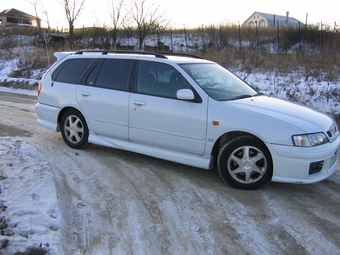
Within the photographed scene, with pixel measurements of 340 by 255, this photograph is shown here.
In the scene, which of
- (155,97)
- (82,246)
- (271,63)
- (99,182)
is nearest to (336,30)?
(271,63)

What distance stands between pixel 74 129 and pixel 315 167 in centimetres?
386

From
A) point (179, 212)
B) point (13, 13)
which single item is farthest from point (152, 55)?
point (13, 13)

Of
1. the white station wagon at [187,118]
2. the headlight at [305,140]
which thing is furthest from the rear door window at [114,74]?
the headlight at [305,140]

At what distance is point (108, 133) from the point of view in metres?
5.27

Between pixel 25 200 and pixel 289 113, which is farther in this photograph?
pixel 289 113

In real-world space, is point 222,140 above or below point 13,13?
below

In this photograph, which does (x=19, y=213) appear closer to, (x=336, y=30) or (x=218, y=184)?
(x=218, y=184)

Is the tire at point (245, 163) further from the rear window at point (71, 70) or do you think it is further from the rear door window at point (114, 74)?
the rear window at point (71, 70)

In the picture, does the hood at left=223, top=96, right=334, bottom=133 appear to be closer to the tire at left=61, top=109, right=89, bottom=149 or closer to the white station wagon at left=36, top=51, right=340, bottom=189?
the white station wagon at left=36, top=51, right=340, bottom=189

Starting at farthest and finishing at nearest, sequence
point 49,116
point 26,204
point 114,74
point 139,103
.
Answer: point 49,116, point 114,74, point 139,103, point 26,204

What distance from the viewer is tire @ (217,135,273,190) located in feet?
13.1

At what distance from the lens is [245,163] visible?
13.3 feet

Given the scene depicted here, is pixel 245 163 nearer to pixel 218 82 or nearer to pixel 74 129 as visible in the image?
pixel 218 82

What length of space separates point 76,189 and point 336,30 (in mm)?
16096
